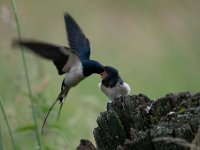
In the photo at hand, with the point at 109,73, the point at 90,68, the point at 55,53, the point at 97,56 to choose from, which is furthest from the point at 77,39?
the point at 97,56

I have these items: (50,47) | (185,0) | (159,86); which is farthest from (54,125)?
(185,0)

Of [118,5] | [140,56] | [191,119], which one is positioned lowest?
[191,119]

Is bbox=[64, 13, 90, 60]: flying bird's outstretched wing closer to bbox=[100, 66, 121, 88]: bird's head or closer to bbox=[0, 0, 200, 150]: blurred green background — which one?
bbox=[100, 66, 121, 88]: bird's head

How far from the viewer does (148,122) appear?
18.4ft

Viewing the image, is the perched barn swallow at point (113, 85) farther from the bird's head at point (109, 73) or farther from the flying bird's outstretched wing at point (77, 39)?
the flying bird's outstretched wing at point (77, 39)

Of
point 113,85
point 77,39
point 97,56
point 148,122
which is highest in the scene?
point 97,56

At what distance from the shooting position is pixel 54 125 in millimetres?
6992

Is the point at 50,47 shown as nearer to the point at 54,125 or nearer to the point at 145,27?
the point at 54,125

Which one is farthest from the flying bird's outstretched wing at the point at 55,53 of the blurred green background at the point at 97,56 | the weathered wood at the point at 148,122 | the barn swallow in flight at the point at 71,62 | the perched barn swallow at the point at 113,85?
the weathered wood at the point at 148,122

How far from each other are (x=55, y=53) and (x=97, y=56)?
8277 millimetres

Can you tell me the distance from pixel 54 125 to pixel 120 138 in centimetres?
139

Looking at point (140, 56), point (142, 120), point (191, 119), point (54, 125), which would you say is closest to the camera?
point (191, 119)

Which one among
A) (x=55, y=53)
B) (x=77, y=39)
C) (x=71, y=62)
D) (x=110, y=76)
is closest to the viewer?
(x=55, y=53)

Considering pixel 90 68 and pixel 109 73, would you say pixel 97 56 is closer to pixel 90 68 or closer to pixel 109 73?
pixel 109 73
